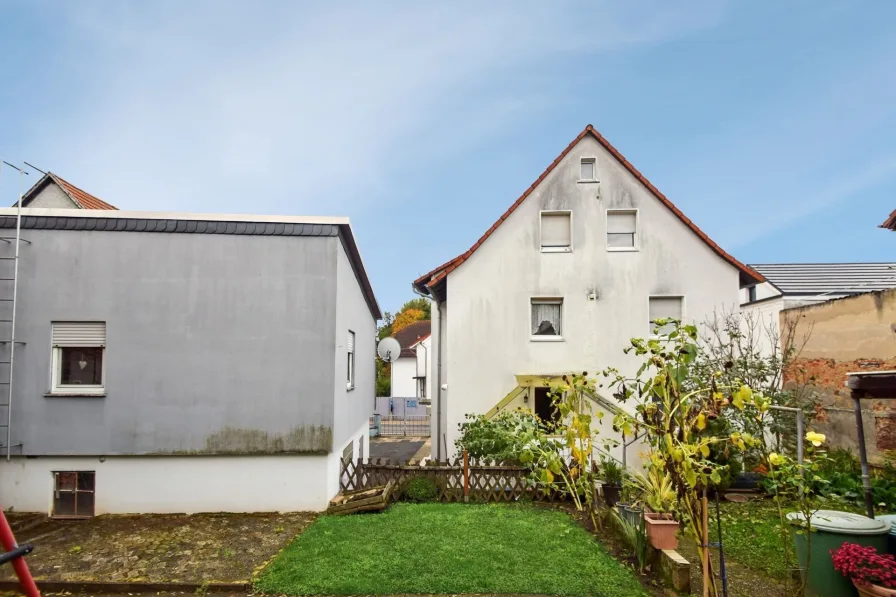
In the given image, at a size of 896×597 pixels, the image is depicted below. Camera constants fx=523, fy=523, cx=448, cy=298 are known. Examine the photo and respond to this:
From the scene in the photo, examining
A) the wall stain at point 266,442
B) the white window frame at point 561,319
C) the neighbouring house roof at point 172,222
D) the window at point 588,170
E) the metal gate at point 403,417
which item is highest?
the window at point 588,170

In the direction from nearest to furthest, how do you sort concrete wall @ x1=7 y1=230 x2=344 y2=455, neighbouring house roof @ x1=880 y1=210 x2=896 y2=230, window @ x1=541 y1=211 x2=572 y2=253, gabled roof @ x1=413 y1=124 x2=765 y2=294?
1. concrete wall @ x1=7 y1=230 x2=344 y2=455
2. neighbouring house roof @ x1=880 y1=210 x2=896 y2=230
3. gabled roof @ x1=413 y1=124 x2=765 y2=294
4. window @ x1=541 y1=211 x2=572 y2=253

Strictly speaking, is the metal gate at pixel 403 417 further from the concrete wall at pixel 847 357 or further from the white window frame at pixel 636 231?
the concrete wall at pixel 847 357

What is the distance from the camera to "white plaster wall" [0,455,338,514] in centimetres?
988

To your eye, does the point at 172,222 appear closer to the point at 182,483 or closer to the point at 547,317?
the point at 182,483

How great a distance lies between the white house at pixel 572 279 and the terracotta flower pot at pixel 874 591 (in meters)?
10.1

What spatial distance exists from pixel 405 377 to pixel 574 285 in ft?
122

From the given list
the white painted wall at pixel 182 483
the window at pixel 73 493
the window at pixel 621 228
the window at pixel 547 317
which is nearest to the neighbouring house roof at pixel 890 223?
the window at pixel 621 228

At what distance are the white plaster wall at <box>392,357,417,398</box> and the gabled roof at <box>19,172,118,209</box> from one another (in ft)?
128

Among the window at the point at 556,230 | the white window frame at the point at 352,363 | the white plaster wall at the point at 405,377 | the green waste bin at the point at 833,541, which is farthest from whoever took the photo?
the white plaster wall at the point at 405,377

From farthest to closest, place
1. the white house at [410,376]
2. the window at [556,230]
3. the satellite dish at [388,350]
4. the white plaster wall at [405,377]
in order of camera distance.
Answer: the white plaster wall at [405,377] < the white house at [410,376] < the satellite dish at [388,350] < the window at [556,230]

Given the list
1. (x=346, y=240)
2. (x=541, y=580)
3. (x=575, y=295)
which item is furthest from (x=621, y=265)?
(x=541, y=580)

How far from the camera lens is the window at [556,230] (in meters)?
16.1

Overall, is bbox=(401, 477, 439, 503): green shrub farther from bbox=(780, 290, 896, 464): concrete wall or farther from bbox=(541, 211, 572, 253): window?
bbox=(780, 290, 896, 464): concrete wall

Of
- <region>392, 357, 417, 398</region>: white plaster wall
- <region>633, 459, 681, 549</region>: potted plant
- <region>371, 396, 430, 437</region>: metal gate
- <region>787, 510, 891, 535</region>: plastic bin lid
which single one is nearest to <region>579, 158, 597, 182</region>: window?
<region>633, 459, 681, 549</region>: potted plant
